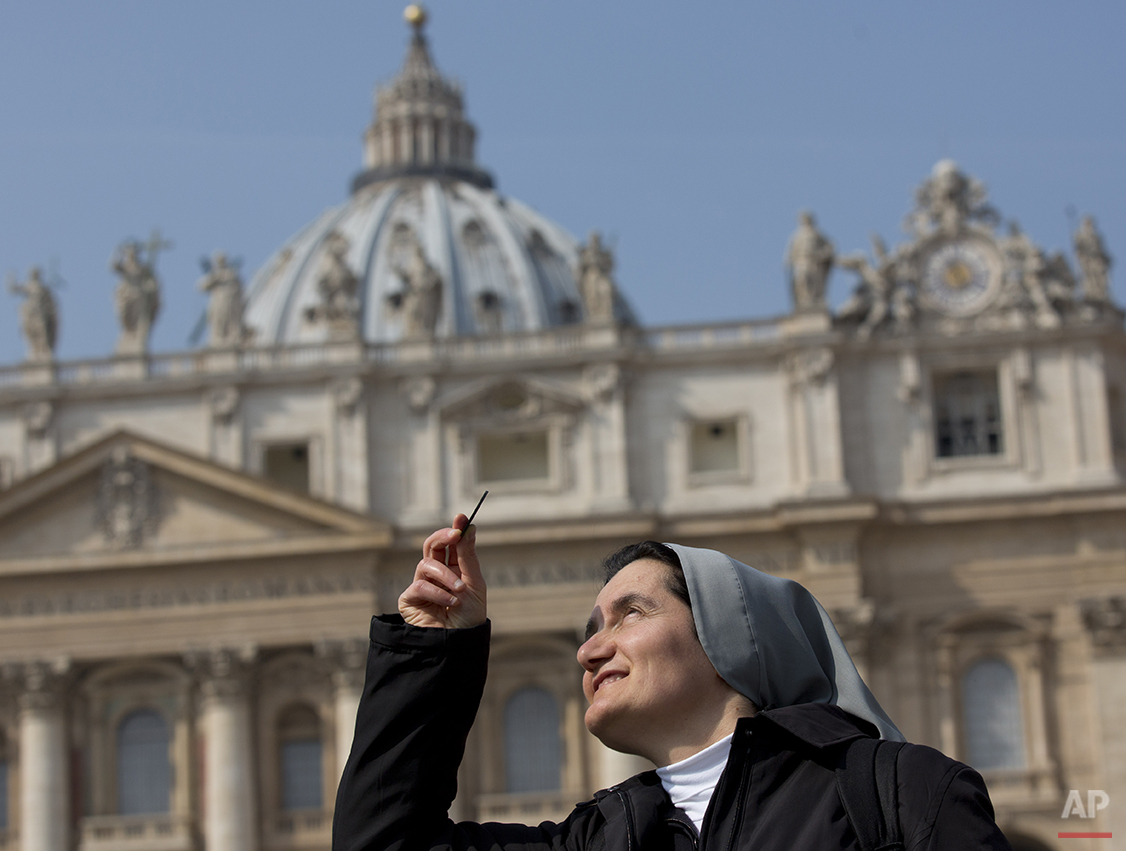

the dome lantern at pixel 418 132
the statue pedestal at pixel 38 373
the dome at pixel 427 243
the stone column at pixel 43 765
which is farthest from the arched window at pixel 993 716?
the dome lantern at pixel 418 132

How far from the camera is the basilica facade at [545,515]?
1607 inches

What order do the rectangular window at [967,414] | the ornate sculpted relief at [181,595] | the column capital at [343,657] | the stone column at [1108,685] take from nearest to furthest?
1. the stone column at [1108,685]
2. the column capital at [343,657]
3. the ornate sculpted relief at [181,595]
4. the rectangular window at [967,414]

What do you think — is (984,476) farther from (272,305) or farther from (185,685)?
(272,305)

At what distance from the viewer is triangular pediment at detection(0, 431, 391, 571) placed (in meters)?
41.0

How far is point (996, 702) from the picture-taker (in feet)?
135

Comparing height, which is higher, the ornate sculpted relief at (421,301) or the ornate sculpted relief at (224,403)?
the ornate sculpted relief at (421,301)

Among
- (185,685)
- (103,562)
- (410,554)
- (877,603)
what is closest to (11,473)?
(103,562)

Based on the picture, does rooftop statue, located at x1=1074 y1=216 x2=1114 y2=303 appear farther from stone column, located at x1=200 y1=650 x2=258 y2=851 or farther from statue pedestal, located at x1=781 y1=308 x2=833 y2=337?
stone column, located at x1=200 y1=650 x2=258 y2=851

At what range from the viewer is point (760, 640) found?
468cm

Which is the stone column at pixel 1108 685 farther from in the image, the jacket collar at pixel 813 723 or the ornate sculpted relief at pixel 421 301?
the jacket collar at pixel 813 723

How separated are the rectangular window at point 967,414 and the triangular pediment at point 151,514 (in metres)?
13.2

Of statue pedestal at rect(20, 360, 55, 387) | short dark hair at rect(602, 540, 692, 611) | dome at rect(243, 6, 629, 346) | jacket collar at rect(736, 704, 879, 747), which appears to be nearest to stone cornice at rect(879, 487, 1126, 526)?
statue pedestal at rect(20, 360, 55, 387)

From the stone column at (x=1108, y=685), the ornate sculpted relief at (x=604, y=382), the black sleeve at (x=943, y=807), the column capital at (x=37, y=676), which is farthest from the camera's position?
the ornate sculpted relief at (x=604, y=382)

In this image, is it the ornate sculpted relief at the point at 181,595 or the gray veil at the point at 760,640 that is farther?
the ornate sculpted relief at the point at 181,595
